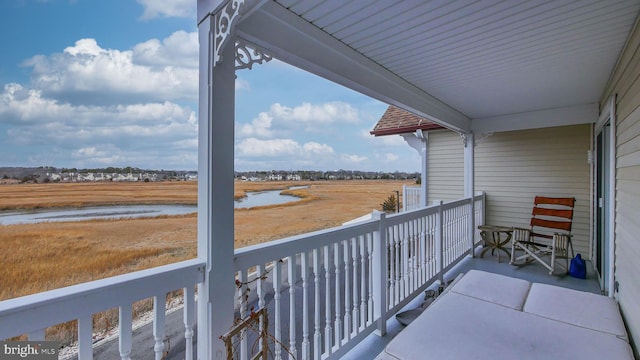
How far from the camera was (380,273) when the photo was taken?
2.58 meters

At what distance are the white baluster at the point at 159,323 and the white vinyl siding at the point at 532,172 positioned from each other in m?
5.60

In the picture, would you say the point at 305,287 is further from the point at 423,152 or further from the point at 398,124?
the point at 423,152

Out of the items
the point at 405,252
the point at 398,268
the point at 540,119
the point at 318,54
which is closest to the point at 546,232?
the point at 540,119

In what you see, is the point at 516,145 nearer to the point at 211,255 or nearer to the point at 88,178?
the point at 211,255

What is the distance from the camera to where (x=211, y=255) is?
1418 millimetres

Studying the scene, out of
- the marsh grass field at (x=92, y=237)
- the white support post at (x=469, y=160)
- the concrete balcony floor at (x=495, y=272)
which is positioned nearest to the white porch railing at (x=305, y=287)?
the concrete balcony floor at (x=495, y=272)

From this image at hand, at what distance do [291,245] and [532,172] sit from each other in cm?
544

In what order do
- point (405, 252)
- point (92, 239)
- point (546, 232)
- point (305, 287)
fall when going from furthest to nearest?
point (546, 232)
point (405, 252)
point (305, 287)
point (92, 239)

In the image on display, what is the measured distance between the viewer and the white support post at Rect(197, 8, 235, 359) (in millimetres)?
1421

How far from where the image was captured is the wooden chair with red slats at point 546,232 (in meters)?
4.45

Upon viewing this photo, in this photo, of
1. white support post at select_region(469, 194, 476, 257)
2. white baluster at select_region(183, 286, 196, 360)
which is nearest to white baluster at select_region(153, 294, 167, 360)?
white baluster at select_region(183, 286, 196, 360)

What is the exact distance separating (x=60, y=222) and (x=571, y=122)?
19.5 ft

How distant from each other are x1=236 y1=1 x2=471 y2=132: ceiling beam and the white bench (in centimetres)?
191

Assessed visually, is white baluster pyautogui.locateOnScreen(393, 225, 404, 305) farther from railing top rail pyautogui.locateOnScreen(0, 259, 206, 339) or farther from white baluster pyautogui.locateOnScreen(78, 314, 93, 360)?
white baluster pyautogui.locateOnScreen(78, 314, 93, 360)
